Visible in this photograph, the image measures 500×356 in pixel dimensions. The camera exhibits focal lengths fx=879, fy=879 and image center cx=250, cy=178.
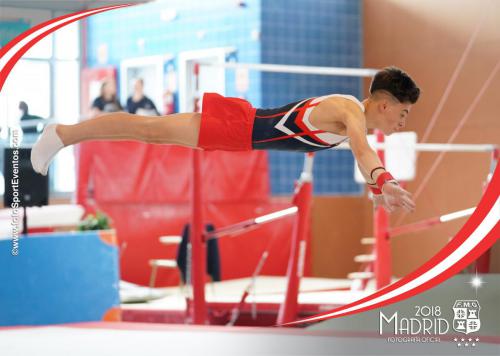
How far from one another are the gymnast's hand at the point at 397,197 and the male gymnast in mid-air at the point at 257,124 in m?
0.49

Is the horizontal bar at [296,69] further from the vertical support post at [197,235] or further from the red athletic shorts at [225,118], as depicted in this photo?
the red athletic shorts at [225,118]

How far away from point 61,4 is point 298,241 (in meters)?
2.42

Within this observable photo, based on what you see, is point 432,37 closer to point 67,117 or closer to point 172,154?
point 172,154

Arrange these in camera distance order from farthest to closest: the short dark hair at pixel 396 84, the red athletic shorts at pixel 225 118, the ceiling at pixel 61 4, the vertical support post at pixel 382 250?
the vertical support post at pixel 382 250 → the ceiling at pixel 61 4 → the red athletic shorts at pixel 225 118 → the short dark hair at pixel 396 84

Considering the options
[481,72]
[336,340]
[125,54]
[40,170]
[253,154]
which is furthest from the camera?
[125,54]

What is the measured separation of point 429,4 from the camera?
9.45 m

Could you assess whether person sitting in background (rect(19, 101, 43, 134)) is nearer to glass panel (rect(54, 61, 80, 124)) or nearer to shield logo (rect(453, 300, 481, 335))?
glass panel (rect(54, 61, 80, 124))

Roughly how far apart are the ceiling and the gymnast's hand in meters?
2.23

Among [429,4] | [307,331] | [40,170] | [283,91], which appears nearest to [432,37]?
[429,4]

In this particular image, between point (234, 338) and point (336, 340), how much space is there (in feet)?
1.74

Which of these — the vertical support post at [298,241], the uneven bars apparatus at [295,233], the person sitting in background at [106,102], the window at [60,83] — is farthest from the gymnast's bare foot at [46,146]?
the person sitting in background at [106,102]

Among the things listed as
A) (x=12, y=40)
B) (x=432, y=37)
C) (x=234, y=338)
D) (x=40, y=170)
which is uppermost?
(x=432, y=37)

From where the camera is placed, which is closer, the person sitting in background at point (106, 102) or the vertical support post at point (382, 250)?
the vertical support post at point (382, 250)

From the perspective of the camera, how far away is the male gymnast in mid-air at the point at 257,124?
377cm
